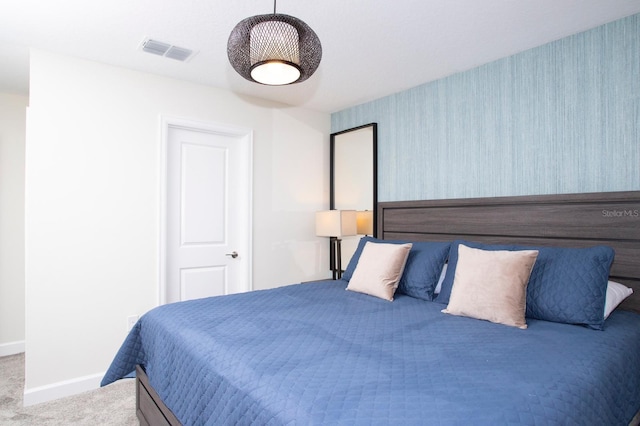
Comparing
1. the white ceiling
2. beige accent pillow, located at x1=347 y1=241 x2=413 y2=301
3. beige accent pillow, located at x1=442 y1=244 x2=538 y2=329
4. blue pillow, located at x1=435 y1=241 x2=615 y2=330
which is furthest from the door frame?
blue pillow, located at x1=435 y1=241 x2=615 y2=330

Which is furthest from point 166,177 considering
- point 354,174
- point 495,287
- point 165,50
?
point 495,287

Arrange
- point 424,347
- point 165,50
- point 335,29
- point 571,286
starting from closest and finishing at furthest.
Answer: point 424,347 < point 571,286 < point 335,29 < point 165,50

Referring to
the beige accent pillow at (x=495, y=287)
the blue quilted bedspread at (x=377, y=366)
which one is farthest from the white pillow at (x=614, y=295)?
the beige accent pillow at (x=495, y=287)

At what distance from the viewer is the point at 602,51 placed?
223 cm

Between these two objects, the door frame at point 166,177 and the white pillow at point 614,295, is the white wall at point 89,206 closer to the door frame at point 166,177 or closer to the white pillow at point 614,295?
the door frame at point 166,177

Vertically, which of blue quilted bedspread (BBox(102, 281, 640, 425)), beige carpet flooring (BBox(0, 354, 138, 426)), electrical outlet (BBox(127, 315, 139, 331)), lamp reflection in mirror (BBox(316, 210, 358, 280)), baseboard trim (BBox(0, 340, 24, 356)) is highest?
lamp reflection in mirror (BBox(316, 210, 358, 280))

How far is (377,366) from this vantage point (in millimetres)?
1294

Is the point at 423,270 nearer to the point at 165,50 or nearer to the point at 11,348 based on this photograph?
the point at 165,50

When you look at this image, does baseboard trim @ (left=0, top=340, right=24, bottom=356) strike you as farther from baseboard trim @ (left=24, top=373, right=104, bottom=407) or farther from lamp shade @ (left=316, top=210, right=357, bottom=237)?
lamp shade @ (left=316, top=210, right=357, bottom=237)

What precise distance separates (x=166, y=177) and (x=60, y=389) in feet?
5.72

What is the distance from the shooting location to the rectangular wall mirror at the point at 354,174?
3664 mm

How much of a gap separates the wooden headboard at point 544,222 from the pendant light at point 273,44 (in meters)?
1.76

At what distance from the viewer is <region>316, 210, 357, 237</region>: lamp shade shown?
3.61m

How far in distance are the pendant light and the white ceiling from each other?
0.58 m
